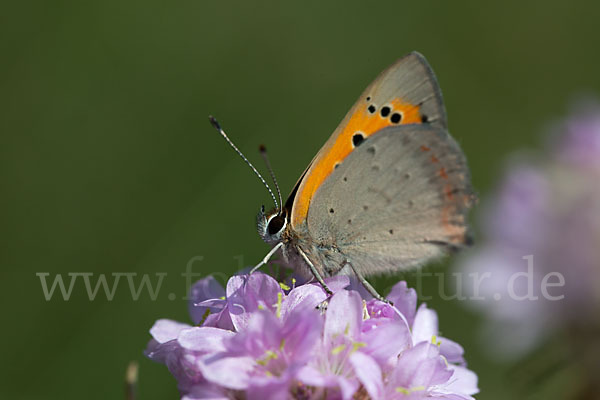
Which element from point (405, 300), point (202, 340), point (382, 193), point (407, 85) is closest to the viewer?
point (202, 340)

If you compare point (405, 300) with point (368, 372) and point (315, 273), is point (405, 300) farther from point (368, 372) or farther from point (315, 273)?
point (368, 372)

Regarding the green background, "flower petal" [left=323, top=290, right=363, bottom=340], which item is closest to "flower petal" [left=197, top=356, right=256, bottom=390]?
"flower petal" [left=323, top=290, right=363, bottom=340]

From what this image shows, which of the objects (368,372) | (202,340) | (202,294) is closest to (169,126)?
(202,294)

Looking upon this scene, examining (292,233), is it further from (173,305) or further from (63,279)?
(63,279)

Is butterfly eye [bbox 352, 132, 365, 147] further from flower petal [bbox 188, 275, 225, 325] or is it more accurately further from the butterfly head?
flower petal [bbox 188, 275, 225, 325]

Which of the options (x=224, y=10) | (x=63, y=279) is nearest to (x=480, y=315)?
(x=63, y=279)

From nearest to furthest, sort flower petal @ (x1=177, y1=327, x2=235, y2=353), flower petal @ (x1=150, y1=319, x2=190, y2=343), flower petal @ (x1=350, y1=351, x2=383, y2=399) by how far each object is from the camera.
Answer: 1. flower petal @ (x1=350, y1=351, x2=383, y2=399)
2. flower petal @ (x1=177, y1=327, x2=235, y2=353)
3. flower petal @ (x1=150, y1=319, x2=190, y2=343)

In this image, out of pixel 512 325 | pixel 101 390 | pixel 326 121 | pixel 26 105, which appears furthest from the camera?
pixel 326 121
